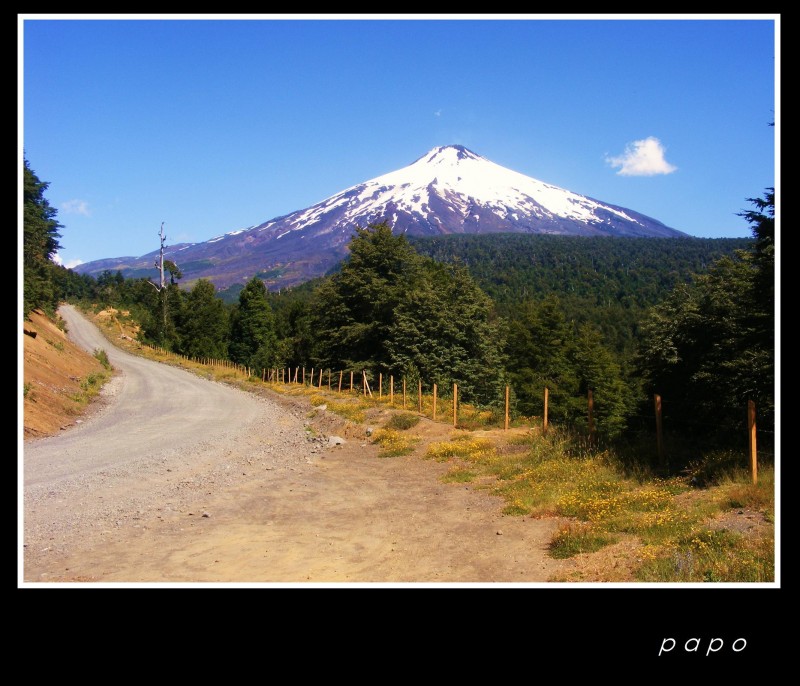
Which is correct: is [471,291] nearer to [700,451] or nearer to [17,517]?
[700,451]

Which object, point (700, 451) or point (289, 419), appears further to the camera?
point (289, 419)

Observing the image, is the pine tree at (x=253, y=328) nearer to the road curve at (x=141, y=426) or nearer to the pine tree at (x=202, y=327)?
the pine tree at (x=202, y=327)

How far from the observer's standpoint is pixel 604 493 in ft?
31.7

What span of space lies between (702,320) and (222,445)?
73.3 feet

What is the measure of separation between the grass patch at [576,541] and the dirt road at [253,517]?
0.69 ft

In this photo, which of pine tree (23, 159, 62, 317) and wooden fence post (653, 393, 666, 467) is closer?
wooden fence post (653, 393, 666, 467)

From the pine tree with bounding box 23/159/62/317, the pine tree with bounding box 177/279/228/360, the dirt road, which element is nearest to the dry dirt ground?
the dirt road

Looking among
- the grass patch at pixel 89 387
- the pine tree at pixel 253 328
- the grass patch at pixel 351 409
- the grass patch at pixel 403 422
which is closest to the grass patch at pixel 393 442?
the grass patch at pixel 403 422

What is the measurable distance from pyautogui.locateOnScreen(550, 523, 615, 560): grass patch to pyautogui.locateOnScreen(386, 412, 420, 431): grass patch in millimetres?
10845

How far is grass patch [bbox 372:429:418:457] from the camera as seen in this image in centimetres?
1566

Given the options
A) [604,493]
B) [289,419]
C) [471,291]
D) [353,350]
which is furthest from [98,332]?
[604,493]

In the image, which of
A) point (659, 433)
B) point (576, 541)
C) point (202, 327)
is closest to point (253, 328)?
point (202, 327)

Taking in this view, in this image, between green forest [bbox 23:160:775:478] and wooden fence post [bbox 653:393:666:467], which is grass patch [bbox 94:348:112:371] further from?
wooden fence post [bbox 653:393:666:467]

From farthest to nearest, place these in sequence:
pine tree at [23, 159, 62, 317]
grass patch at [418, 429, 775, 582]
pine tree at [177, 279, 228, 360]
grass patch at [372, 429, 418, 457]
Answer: pine tree at [177, 279, 228, 360], pine tree at [23, 159, 62, 317], grass patch at [372, 429, 418, 457], grass patch at [418, 429, 775, 582]
